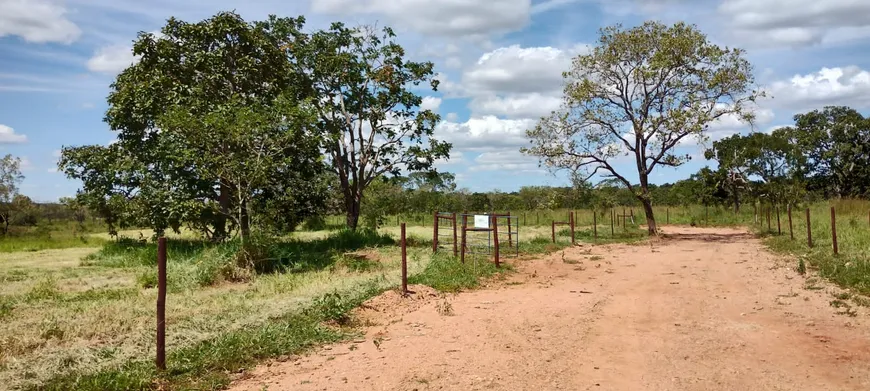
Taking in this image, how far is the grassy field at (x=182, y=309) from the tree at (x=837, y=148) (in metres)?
33.9

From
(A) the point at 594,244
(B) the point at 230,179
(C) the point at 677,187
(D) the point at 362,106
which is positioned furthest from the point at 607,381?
(C) the point at 677,187

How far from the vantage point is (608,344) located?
22.5 ft

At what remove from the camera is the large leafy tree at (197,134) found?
51.1ft

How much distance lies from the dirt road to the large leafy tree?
27.0 feet

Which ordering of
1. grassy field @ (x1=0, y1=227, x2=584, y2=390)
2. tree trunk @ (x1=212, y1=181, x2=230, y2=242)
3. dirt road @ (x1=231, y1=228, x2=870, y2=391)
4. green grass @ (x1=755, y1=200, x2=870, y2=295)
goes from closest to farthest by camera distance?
dirt road @ (x1=231, y1=228, x2=870, y2=391)
grassy field @ (x1=0, y1=227, x2=584, y2=390)
green grass @ (x1=755, y1=200, x2=870, y2=295)
tree trunk @ (x1=212, y1=181, x2=230, y2=242)

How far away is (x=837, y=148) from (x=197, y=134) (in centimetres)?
4220

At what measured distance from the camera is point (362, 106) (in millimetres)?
22469

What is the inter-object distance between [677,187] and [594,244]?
33555mm

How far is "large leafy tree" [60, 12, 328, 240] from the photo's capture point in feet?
51.1

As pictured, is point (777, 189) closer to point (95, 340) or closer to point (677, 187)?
point (677, 187)

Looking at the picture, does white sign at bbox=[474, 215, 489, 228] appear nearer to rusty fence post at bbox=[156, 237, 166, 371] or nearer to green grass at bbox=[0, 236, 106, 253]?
rusty fence post at bbox=[156, 237, 166, 371]

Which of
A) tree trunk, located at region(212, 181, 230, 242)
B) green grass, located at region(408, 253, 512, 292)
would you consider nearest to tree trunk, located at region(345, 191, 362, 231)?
tree trunk, located at region(212, 181, 230, 242)

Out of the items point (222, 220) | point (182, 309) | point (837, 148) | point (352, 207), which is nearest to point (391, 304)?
point (182, 309)

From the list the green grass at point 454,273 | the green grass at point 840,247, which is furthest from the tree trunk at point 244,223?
the green grass at point 840,247
